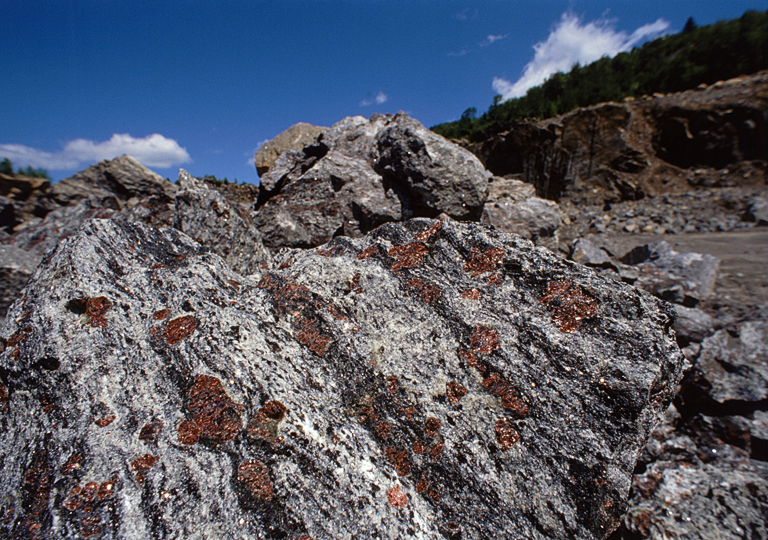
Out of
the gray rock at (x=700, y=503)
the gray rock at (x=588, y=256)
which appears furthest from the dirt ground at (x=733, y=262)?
the gray rock at (x=700, y=503)

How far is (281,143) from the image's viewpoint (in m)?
9.91

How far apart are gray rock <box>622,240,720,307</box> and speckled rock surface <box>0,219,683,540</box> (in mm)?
4467

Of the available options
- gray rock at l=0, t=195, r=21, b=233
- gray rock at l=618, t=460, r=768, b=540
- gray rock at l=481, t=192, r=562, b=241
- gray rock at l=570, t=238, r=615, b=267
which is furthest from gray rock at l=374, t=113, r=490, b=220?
gray rock at l=0, t=195, r=21, b=233

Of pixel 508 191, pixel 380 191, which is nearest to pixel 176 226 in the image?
pixel 380 191

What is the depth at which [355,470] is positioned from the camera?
1760 mm

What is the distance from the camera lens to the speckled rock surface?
1584 millimetres

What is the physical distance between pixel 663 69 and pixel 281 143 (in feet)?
110

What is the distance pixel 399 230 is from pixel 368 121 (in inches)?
137

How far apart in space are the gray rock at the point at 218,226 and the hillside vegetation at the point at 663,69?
2369 centimetres

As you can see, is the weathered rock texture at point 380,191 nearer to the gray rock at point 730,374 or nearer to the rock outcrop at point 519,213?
the rock outcrop at point 519,213

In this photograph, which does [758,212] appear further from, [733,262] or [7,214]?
[7,214]

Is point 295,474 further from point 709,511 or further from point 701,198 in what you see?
point 701,198

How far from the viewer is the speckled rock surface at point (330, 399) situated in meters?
1.58

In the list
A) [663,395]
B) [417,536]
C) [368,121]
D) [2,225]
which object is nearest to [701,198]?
[368,121]
